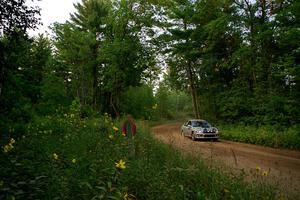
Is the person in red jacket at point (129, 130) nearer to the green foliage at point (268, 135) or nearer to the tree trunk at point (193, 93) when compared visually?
the green foliage at point (268, 135)

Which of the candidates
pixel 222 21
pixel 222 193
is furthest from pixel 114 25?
pixel 222 193

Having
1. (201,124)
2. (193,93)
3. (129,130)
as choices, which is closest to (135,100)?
(193,93)

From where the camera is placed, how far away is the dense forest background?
1695 cm

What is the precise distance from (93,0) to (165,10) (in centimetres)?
1321

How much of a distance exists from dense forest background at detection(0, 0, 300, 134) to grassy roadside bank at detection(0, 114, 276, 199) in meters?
3.19

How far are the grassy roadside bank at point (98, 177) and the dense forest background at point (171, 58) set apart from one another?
3.19 metres

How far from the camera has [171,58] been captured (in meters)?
36.4

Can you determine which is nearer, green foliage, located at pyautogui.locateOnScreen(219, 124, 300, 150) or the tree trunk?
green foliage, located at pyautogui.locateOnScreen(219, 124, 300, 150)

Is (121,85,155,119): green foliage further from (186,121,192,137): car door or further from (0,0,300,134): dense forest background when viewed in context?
(186,121,192,137): car door

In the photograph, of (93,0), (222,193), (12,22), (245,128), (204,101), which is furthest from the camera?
(93,0)

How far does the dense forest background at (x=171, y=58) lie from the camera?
1695cm

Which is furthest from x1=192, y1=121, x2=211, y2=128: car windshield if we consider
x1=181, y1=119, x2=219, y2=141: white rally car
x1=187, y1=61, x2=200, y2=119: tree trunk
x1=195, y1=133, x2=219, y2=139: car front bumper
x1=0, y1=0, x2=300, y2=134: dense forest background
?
x1=187, y1=61, x2=200, y2=119: tree trunk

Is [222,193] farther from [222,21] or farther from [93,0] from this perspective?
[93,0]

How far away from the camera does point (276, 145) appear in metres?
18.1
